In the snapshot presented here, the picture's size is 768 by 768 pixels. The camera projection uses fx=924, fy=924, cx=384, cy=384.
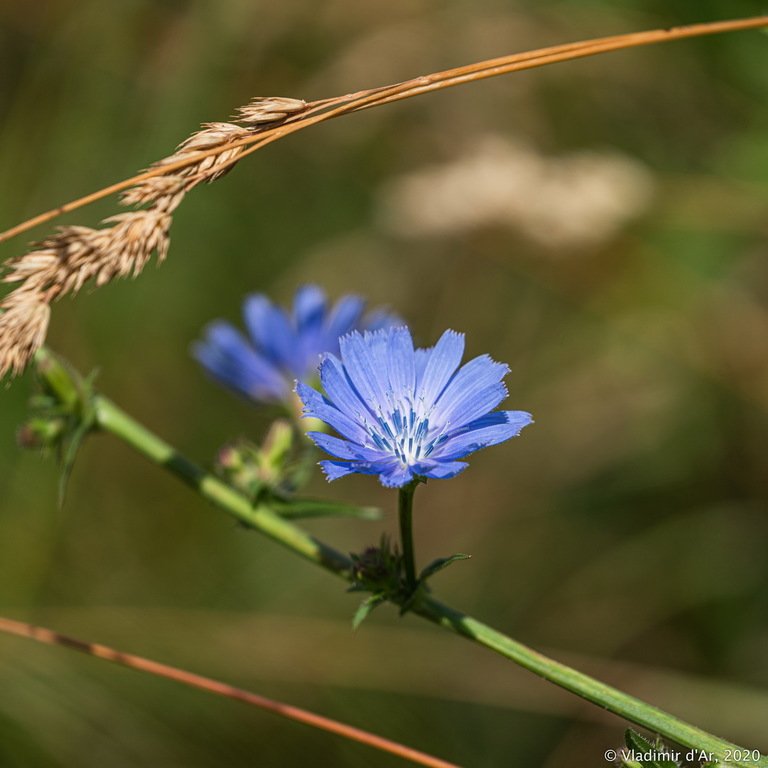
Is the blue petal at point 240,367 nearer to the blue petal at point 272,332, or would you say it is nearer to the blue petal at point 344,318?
the blue petal at point 272,332

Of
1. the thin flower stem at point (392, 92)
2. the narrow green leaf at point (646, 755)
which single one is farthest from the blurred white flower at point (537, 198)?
the narrow green leaf at point (646, 755)

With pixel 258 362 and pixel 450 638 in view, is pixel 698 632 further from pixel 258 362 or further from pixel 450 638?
pixel 258 362

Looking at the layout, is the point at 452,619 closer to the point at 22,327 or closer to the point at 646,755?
the point at 646,755

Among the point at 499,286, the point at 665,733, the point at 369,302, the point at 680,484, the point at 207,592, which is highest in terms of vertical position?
the point at 499,286

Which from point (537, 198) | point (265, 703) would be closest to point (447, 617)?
point (265, 703)

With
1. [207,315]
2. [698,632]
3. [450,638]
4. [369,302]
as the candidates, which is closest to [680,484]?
[698,632]
